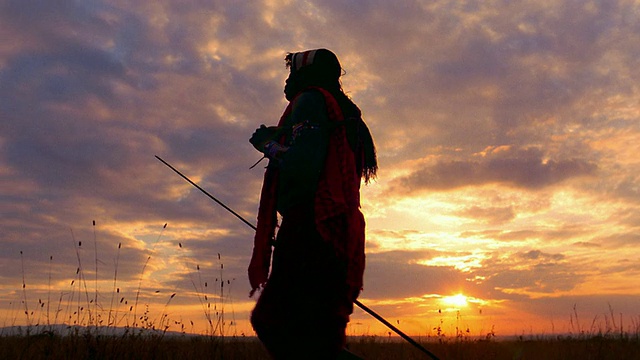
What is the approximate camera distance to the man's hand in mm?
4086

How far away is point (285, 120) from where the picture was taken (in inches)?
164

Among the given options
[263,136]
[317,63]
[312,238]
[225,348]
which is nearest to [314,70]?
[317,63]

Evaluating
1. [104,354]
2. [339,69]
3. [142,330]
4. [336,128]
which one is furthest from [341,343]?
[142,330]

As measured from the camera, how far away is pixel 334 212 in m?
3.66

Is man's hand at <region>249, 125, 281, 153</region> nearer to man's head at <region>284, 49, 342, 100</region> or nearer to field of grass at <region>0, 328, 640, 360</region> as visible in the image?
man's head at <region>284, 49, 342, 100</region>

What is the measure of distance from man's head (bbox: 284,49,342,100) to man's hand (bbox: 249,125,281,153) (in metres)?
0.42

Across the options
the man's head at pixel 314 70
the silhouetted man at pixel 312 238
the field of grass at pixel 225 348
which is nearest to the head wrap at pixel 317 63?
the man's head at pixel 314 70

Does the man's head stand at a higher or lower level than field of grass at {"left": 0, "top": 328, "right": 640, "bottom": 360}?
higher

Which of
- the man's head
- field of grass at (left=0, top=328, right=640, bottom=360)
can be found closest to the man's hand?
the man's head

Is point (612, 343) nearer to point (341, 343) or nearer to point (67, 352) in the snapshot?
point (341, 343)

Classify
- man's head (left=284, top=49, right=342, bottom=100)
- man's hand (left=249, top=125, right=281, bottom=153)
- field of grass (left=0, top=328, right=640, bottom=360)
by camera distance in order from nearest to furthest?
man's hand (left=249, top=125, right=281, bottom=153) → man's head (left=284, top=49, right=342, bottom=100) → field of grass (left=0, top=328, right=640, bottom=360)

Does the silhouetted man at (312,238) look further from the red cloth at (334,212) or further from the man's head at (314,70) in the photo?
the man's head at (314,70)

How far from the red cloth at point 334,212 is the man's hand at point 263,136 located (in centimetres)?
11

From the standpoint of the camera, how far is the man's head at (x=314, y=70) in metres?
4.20
